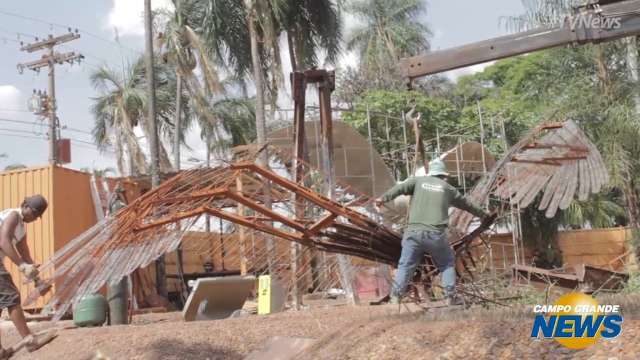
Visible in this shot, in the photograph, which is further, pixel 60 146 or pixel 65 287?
pixel 60 146

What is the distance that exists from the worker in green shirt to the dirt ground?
2.42 ft

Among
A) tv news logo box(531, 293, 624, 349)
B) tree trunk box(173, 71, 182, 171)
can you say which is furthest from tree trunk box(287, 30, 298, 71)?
tv news logo box(531, 293, 624, 349)

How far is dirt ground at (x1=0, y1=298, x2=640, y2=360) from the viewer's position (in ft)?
14.2

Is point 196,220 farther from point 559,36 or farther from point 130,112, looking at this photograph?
point 130,112

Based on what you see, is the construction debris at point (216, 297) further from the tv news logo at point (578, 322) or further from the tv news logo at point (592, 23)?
the tv news logo at point (592, 23)

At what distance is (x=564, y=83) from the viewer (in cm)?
1822

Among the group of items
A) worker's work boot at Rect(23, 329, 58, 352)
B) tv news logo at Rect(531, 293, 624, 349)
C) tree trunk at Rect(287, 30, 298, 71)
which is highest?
tree trunk at Rect(287, 30, 298, 71)

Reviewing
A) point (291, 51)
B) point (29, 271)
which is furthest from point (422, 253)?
point (291, 51)

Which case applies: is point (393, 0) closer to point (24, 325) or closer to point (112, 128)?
point (112, 128)

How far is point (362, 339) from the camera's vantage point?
17.3ft

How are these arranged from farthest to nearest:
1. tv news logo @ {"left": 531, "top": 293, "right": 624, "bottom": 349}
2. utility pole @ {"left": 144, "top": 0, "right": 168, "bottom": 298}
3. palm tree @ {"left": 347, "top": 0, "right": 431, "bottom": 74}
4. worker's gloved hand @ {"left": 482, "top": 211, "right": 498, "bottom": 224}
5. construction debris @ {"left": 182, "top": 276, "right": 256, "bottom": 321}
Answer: palm tree @ {"left": 347, "top": 0, "right": 431, "bottom": 74}
utility pole @ {"left": 144, "top": 0, "right": 168, "bottom": 298}
construction debris @ {"left": 182, "top": 276, "right": 256, "bottom": 321}
worker's gloved hand @ {"left": 482, "top": 211, "right": 498, "bottom": 224}
tv news logo @ {"left": 531, "top": 293, "right": 624, "bottom": 349}

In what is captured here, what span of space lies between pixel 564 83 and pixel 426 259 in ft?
39.8

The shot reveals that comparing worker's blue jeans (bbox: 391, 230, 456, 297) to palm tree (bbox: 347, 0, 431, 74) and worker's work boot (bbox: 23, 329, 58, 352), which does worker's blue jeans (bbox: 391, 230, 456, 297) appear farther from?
palm tree (bbox: 347, 0, 431, 74)

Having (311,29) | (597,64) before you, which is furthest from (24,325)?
(311,29)
